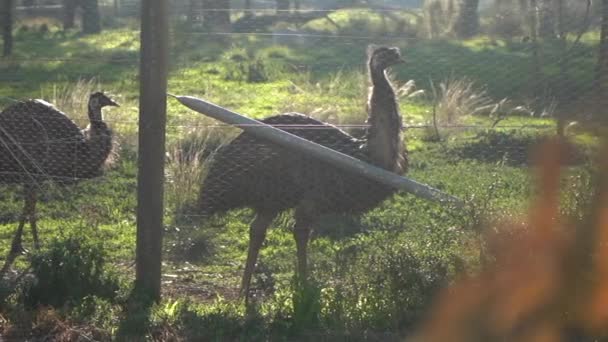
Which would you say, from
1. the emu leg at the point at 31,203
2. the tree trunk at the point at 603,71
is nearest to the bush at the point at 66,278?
the emu leg at the point at 31,203

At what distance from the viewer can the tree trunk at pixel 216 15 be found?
6637mm

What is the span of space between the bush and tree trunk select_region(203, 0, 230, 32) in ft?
5.88

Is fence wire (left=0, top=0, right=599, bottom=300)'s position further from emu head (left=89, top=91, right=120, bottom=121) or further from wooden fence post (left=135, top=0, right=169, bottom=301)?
wooden fence post (left=135, top=0, right=169, bottom=301)

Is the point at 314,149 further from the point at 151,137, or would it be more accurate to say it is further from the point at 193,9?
the point at 193,9

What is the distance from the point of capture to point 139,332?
517 cm

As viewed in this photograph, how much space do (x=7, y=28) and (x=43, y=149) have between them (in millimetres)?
1833

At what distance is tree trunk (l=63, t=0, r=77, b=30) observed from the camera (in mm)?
10709

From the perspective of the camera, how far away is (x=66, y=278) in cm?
558

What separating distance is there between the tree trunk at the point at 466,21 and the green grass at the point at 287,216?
103mm

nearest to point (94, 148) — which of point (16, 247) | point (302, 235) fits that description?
point (16, 247)

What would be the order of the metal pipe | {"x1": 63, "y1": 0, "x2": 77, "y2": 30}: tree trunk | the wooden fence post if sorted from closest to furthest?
the wooden fence post < the metal pipe < {"x1": 63, "y1": 0, "x2": 77, "y2": 30}: tree trunk

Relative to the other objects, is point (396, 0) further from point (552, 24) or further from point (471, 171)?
point (552, 24)

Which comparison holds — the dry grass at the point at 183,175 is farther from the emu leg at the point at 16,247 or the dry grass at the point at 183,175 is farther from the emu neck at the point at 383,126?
the emu neck at the point at 383,126

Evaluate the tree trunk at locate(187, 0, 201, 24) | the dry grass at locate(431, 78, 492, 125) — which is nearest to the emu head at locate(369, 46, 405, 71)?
the tree trunk at locate(187, 0, 201, 24)
